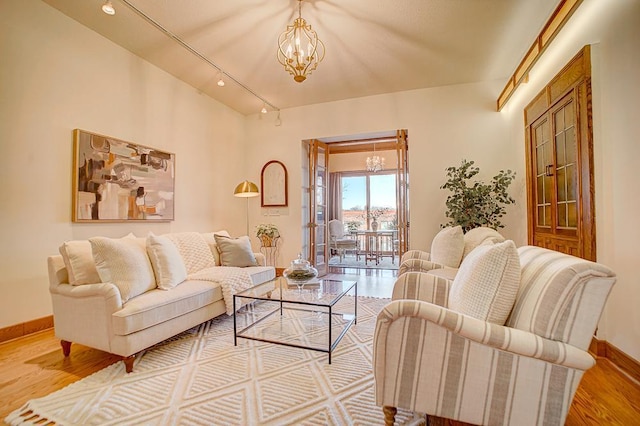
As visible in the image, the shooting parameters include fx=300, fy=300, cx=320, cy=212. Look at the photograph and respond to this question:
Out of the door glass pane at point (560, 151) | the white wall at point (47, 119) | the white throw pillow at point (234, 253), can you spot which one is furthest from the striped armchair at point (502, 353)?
the white wall at point (47, 119)

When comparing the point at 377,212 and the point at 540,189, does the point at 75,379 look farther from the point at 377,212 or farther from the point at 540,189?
the point at 377,212

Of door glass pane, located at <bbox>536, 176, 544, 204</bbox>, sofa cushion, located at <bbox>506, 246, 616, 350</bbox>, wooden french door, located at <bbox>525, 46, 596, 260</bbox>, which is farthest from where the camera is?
door glass pane, located at <bbox>536, 176, 544, 204</bbox>

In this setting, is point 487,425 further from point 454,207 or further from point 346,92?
point 346,92

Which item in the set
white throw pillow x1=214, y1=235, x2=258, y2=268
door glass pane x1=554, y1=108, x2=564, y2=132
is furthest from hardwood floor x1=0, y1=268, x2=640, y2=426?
door glass pane x1=554, y1=108, x2=564, y2=132

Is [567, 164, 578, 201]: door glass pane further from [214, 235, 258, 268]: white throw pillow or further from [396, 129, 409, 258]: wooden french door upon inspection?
[214, 235, 258, 268]: white throw pillow

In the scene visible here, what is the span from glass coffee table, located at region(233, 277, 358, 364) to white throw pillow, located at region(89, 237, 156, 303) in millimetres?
759

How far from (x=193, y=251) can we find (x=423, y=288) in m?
2.51

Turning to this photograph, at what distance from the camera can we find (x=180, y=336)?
106 inches

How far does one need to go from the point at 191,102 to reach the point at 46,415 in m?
4.20

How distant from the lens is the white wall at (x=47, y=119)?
2.65 m

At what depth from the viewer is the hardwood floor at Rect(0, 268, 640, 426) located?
163 cm

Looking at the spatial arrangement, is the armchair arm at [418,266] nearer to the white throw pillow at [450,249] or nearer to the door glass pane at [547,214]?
the white throw pillow at [450,249]

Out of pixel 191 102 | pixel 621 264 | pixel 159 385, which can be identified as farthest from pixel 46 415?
pixel 191 102

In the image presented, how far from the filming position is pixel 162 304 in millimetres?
2307
